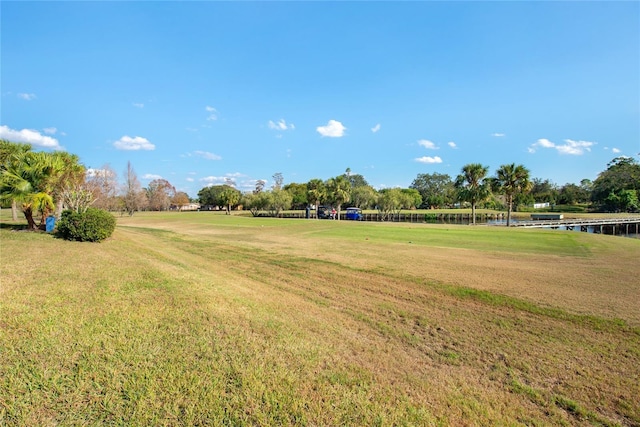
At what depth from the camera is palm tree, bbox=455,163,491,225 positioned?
4581 cm

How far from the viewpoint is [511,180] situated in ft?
135

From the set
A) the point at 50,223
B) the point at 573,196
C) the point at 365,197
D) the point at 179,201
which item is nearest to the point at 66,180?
the point at 50,223

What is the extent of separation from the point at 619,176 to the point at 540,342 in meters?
107

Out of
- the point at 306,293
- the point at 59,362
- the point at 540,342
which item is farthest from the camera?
the point at 306,293

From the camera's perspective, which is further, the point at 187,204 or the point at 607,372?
the point at 187,204

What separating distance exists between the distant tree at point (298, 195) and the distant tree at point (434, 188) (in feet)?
168

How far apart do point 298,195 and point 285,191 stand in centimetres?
2516

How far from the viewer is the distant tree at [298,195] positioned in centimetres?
9284

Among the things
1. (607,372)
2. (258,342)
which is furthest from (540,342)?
(258,342)

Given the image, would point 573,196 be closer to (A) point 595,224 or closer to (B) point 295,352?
(A) point 595,224

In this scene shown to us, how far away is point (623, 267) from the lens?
35.1 ft

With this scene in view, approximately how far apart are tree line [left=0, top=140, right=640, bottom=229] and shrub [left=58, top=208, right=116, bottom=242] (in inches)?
97.3

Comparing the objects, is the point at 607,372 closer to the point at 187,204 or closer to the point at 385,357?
the point at 385,357

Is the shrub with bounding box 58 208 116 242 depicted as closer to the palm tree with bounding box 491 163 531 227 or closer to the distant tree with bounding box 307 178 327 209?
the palm tree with bounding box 491 163 531 227
